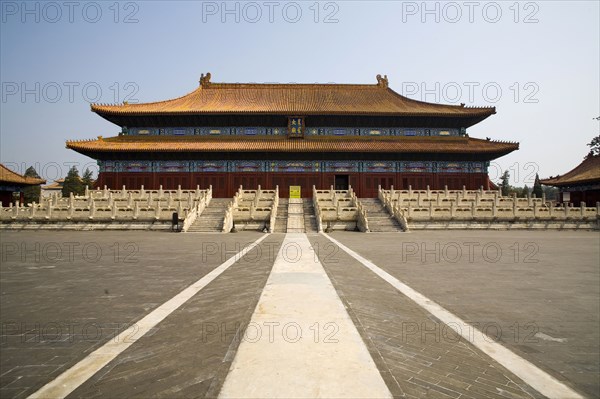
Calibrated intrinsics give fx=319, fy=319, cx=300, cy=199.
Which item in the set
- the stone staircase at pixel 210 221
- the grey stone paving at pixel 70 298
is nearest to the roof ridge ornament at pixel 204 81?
the stone staircase at pixel 210 221

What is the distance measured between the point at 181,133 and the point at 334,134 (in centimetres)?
1643

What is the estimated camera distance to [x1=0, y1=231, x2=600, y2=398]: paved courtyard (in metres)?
2.98

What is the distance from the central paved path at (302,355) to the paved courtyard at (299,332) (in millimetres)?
18

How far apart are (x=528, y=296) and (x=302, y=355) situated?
514 centimetres

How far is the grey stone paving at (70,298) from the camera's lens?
3.55m

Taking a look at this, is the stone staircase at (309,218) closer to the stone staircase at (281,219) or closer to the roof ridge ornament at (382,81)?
the stone staircase at (281,219)

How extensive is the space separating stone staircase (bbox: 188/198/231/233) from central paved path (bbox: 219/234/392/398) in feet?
51.2

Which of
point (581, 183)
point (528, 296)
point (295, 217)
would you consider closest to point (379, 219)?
point (295, 217)

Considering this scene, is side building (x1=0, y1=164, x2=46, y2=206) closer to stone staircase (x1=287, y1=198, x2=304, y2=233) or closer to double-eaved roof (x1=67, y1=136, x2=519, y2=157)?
double-eaved roof (x1=67, y1=136, x2=519, y2=157)

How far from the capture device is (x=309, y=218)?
22250 mm

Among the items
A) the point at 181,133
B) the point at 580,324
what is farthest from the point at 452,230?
the point at 181,133

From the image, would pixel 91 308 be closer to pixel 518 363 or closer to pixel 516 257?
pixel 518 363

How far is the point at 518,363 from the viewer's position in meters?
3.49

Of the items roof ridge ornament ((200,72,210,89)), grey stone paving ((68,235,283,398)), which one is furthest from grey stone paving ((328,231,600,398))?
roof ridge ornament ((200,72,210,89))
